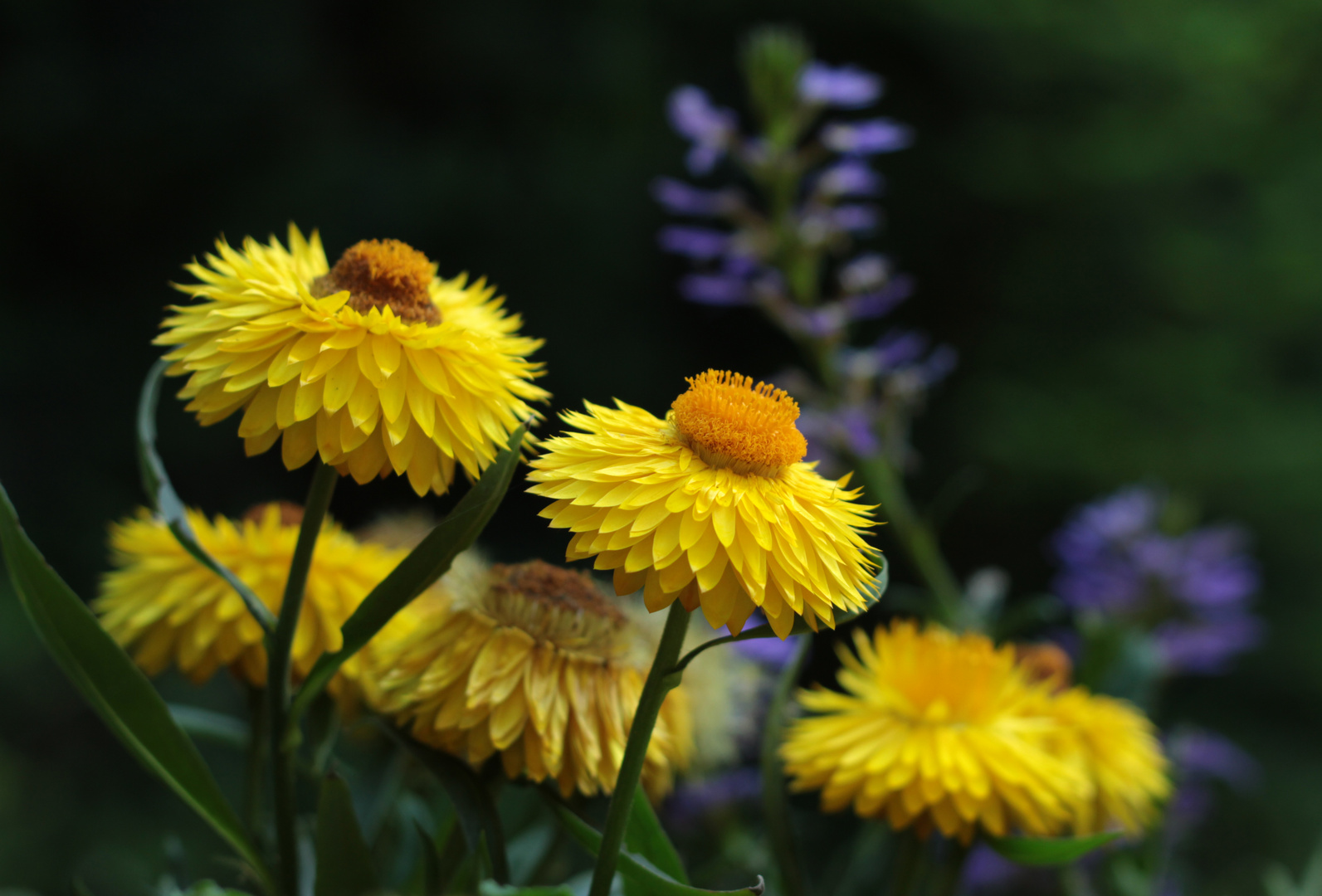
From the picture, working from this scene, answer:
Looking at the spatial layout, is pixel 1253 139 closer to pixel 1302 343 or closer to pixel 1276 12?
pixel 1276 12

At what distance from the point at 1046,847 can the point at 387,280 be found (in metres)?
0.39

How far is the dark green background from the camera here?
7.43 feet

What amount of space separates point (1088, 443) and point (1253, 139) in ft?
2.78

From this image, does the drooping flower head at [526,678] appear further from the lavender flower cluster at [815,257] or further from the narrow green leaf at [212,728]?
the lavender flower cluster at [815,257]

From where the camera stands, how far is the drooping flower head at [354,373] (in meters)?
0.38

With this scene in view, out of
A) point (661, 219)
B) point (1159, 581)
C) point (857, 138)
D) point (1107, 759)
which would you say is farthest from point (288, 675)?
point (661, 219)

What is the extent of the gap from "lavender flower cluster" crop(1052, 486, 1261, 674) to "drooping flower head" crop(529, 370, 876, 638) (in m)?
0.65

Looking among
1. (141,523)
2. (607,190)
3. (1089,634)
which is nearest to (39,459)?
(607,190)

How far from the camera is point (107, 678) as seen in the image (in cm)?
40

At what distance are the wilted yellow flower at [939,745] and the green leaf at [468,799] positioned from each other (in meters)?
0.15

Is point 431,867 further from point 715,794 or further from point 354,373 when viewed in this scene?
point 715,794

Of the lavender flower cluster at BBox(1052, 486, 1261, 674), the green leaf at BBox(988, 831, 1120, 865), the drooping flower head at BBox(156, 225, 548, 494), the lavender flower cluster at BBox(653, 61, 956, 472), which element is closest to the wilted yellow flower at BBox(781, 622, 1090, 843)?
the green leaf at BBox(988, 831, 1120, 865)

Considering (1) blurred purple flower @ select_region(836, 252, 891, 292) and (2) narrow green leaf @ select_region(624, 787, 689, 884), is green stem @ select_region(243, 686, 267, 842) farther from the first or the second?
(1) blurred purple flower @ select_region(836, 252, 891, 292)

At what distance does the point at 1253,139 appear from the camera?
237 cm
